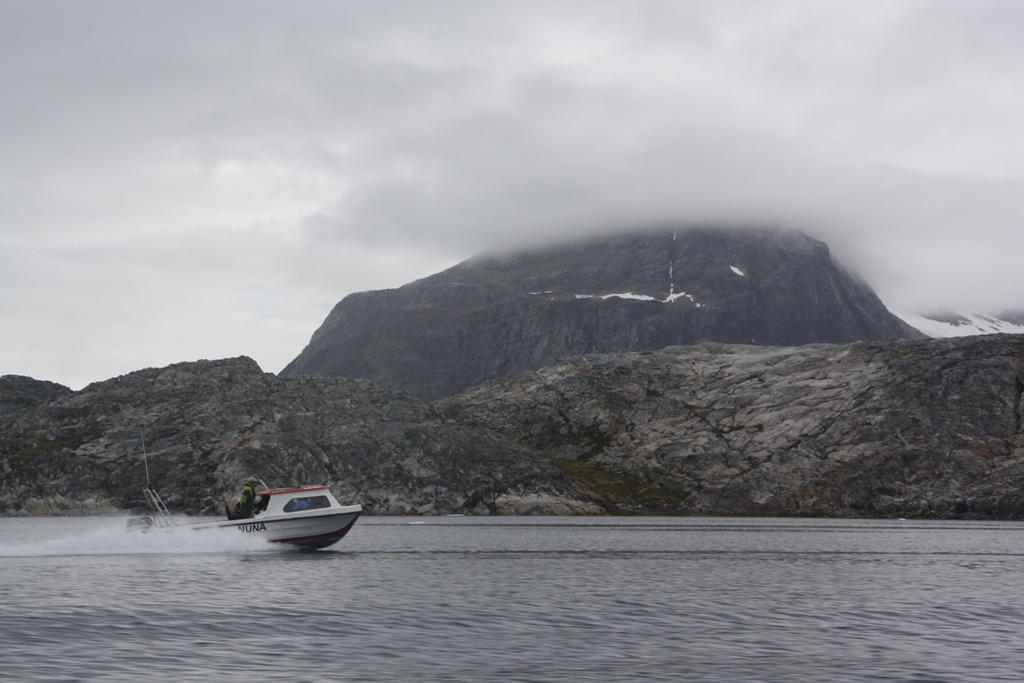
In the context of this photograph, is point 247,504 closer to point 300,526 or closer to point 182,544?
point 300,526

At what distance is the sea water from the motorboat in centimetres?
111

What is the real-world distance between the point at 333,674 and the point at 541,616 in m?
14.6

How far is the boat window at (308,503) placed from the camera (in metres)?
72.5

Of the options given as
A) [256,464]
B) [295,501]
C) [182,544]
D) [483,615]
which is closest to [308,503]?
[295,501]

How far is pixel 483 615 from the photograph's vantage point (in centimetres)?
4162

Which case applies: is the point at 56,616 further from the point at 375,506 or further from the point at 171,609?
the point at 375,506

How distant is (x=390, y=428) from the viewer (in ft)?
652

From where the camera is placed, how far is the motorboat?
71.4m

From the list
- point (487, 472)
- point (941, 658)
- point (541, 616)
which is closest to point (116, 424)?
point (487, 472)

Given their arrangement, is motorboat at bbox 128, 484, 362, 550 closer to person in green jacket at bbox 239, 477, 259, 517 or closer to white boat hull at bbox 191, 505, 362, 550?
white boat hull at bbox 191, 505, 362, 550

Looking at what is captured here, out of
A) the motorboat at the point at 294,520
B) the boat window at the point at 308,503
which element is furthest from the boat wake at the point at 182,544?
the boat window at the point at 308,503

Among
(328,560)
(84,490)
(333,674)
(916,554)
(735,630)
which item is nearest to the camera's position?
(333,674)

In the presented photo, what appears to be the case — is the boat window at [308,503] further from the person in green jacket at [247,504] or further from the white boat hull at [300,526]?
the person in green jacket at [247,504]

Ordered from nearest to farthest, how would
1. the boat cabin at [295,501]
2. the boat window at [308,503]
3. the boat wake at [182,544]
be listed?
the boat wake at [182,544], the boat cabin at [295,501], the boat window at [308,503]
